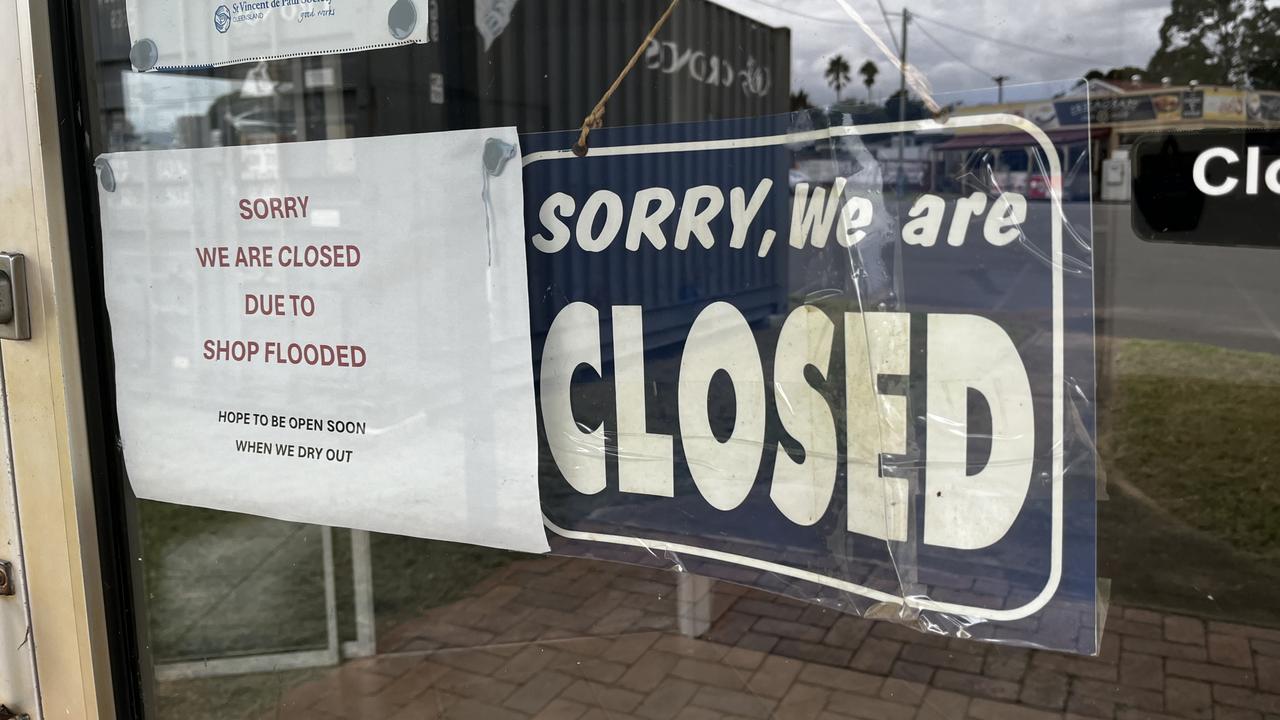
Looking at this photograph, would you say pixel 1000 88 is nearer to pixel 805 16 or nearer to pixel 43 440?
pixel 805 16

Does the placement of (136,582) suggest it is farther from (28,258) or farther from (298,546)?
(28,258)

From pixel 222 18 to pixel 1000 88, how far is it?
1173 millimetres

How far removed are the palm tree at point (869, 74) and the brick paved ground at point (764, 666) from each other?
2.24 feet

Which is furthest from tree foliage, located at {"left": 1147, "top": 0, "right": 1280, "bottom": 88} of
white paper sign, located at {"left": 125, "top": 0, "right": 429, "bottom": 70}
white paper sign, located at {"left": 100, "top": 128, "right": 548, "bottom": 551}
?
white paper sign, located at {"left": 125, "top": 0, "right": 429, "bottom": 70}

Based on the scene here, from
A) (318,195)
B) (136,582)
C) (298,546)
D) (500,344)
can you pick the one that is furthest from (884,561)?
(136,582)

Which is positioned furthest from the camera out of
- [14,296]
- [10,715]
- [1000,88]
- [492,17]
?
[10,715]

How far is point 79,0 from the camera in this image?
1.74 metres

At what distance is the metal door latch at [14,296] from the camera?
179cm

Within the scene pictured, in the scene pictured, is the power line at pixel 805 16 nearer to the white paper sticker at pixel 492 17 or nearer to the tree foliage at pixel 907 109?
the tree foliage at pixel 907 109

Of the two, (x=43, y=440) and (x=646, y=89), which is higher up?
(x=646, y=89)

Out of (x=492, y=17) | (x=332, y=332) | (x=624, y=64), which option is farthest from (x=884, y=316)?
(x=332, y=332)

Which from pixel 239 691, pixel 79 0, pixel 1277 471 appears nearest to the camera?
pixel 1277 471

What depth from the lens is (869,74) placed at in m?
1.19

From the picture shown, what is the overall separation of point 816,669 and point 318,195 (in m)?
1.05
